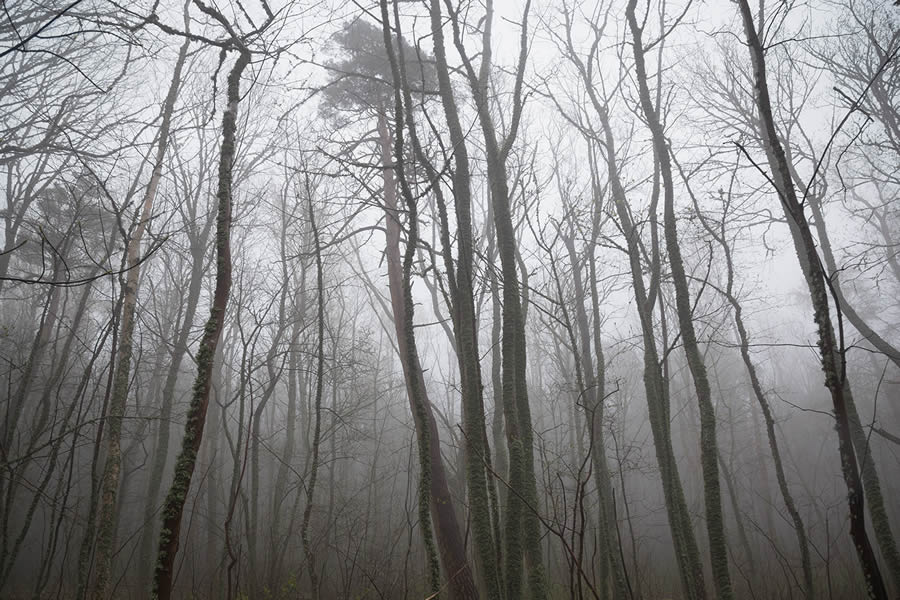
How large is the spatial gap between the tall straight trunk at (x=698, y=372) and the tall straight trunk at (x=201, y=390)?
2.45 m

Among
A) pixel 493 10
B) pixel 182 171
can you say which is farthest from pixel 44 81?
pixel 493 10

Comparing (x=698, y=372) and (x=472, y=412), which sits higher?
(x=698, y=372)

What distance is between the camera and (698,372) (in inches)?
112

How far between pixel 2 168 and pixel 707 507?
12.1m

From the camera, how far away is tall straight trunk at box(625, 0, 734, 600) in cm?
246

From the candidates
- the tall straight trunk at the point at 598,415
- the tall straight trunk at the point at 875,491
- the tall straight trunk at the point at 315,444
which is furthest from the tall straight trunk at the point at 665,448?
the tall straight trunk at the point at 315,444

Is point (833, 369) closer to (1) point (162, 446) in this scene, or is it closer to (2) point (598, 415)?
(2) point (598, 415)

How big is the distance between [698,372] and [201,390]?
2.78m

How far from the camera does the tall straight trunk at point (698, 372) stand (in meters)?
2.46

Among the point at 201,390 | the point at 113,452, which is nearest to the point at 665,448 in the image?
the point at 201,390

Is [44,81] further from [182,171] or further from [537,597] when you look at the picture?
[537,597]

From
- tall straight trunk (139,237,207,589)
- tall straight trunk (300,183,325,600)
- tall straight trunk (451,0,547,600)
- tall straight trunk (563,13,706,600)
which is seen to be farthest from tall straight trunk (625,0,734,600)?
tall straight trunk (139,237,207,589)

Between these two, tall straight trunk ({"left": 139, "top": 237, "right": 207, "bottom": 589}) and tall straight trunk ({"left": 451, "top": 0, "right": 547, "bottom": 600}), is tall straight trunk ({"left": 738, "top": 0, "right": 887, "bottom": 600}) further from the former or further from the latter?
tall straight trunk ({"left": 139, "top": 237, "right": 207, "bottom": 589})

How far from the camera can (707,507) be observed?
2574 millimetres
